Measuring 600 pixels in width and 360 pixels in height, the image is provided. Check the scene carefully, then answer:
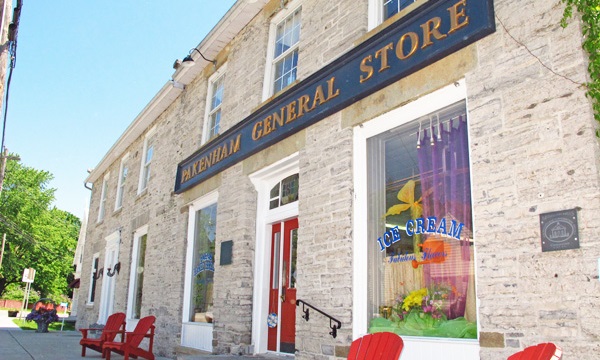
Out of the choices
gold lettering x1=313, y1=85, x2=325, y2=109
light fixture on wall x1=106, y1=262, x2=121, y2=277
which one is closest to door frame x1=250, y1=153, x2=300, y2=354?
gold lettering x1=313, y1=85, x2=325, y2=109

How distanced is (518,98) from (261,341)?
205 inches

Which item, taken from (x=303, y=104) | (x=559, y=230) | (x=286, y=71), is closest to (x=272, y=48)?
(x=286, y=71)

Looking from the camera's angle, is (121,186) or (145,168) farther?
(121,186)

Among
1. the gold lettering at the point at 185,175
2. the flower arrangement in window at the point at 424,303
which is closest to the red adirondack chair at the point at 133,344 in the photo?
the gold lettering at the point at 185,175

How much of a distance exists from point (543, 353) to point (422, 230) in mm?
2457

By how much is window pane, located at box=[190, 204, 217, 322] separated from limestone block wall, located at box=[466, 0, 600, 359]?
5.99m

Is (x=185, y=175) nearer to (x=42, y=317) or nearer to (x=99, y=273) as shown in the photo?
(x=99, y=273)

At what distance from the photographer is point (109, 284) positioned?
16.0 meters

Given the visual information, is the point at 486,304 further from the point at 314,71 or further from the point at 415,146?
the point at 314,71

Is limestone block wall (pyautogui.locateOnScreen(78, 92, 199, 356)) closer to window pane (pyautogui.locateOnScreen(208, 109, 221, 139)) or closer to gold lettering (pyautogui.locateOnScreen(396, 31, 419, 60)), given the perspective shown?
window pane (pyautogui.locateOnScreen(208, 109, 221, 139))

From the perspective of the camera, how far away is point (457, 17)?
5203mm

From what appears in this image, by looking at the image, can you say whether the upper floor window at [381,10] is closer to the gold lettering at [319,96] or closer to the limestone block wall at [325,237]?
the gold lettering at [319,96]

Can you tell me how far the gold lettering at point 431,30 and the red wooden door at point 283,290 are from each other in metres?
3.38

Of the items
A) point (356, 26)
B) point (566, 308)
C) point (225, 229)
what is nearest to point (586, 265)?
point (566, 308)
